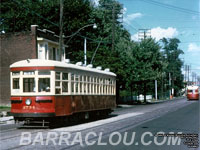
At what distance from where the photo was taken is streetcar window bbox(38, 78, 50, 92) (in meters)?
16.5

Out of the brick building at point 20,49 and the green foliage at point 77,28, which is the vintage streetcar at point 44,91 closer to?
the brick building at point 20,49

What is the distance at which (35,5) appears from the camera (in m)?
55.7

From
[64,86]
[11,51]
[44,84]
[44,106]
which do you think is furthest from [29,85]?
[11,51]

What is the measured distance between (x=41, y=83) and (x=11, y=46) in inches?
968

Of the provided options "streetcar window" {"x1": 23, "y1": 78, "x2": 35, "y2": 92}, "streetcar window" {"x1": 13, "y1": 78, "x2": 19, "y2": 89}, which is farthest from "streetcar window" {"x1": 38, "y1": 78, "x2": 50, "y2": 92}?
"streetcar window" {"x1": 13, "y1": 78, "x2": 19, "y2": 89}

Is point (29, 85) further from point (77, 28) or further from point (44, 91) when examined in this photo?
point (77, 28)

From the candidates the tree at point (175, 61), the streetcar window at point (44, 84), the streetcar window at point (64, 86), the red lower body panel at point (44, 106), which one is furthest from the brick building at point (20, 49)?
the tree at point (175, 61)

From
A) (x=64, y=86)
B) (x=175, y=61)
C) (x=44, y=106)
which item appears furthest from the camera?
(x=175, y=61)

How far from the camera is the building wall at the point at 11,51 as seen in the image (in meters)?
38.4

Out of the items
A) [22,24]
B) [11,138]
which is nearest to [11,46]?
[22,24]

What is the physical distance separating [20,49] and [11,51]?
1.19 m

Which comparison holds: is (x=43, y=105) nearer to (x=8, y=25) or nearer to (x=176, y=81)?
(x=8, y=25)

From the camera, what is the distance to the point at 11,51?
3991cm

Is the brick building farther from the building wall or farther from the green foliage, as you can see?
the green foliage
